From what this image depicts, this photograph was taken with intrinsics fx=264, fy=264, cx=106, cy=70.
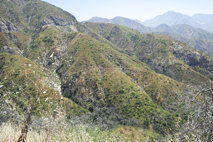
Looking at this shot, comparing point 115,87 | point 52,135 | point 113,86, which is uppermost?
point 52,135

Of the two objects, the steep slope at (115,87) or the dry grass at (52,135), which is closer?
the dry grass at (52,135)

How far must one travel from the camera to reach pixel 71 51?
169 meters

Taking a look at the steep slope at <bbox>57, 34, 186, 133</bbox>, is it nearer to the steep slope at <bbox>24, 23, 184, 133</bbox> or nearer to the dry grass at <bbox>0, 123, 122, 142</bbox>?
the steep slope at <bbox>24, 23, 184, 133</bbox>

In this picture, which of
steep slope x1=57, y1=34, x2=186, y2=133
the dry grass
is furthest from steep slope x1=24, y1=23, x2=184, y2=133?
the dry grass

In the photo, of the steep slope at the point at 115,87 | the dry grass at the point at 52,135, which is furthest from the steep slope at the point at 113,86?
the dry grass at the point at 52,135

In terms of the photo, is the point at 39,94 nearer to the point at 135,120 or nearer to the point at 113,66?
the point at 135,120

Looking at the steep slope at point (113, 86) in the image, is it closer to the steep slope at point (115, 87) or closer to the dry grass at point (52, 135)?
the steep slope at point (115, 87)

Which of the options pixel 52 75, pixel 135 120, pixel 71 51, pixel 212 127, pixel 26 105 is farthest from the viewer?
pixel 71 51

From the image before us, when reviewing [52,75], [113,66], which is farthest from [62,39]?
[52,75]

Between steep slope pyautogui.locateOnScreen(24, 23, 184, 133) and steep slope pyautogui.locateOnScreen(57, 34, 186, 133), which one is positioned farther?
steep slope pyautogui.locateOnScreen(57, 34, 186, 133)

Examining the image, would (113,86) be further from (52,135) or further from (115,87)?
(52,135)

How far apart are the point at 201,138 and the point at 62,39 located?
640ft

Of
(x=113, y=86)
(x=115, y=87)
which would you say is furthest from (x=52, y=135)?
(x=113, y=86)

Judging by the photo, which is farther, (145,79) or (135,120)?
(145,79)
